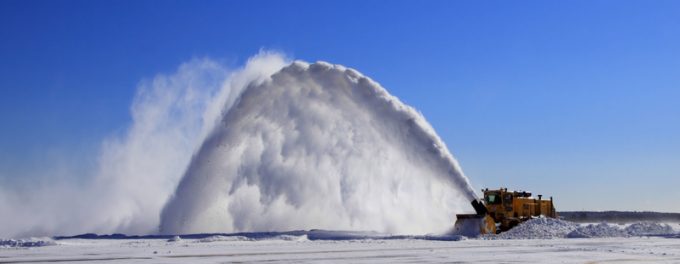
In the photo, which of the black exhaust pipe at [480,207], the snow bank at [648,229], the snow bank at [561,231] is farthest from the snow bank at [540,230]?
the snow bank at [648,229]

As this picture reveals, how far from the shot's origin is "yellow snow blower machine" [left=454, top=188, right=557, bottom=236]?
38.7 m

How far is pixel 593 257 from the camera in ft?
74.1

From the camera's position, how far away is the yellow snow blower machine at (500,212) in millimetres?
38688

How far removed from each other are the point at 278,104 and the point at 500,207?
581 inches

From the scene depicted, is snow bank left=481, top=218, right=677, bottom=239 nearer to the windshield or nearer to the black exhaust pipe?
the black exhaust pipe

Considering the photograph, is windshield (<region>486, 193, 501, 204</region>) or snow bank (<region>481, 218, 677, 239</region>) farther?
windshield (<region>486, 193, 501, 204</region>)

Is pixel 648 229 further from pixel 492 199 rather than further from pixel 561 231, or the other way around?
pixel 492 199

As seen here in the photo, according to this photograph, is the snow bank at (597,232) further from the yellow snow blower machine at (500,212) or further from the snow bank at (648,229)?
the yellow snow blower machine at (500,212)

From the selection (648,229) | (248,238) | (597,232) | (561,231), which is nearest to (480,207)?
(561,231)

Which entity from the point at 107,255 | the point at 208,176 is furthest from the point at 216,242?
the point at 208,176

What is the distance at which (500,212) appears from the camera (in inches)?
1657

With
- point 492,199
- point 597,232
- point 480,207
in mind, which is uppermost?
point 492,199

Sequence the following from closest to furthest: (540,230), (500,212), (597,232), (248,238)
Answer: (248,238) < (540,230) < (597,232) < (500,212)

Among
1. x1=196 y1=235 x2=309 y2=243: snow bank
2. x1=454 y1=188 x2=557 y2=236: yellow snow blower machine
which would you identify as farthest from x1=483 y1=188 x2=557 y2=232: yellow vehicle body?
x1=196 y1=235 x2=309 y2=243: snow bank
